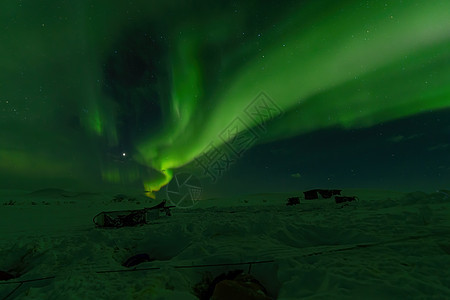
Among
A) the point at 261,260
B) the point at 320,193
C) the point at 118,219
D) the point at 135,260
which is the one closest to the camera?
the point at 261,260

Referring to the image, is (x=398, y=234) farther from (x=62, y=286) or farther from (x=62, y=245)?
(x=62, y=245)

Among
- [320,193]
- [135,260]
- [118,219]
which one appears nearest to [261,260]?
[135,260]

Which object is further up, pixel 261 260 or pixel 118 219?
pixel 118 219

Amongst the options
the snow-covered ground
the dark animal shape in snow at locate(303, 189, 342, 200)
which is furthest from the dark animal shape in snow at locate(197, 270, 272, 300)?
the dark animal shape in snow at locate(303, 189, 342, 200)

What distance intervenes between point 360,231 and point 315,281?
12.5 ft

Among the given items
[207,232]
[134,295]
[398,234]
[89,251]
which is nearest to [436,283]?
[398,234]

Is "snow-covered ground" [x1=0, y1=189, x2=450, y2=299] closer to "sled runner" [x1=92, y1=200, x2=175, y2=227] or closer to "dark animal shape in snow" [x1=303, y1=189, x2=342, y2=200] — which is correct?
"sled runner" [x1=92, y1=200, x2=175, y2=227]

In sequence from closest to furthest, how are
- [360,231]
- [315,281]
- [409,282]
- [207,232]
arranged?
1. [409,282]
2. [315,281]
3. [360,231]
4. [207,232]

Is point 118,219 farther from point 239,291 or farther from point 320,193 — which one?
point 320,193

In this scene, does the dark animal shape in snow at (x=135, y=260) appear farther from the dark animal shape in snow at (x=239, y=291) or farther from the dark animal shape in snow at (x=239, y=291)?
the dark animal shape in snow at (x=239, y=291)

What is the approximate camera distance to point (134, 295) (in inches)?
132

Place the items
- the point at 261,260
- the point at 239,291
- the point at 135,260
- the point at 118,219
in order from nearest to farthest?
the point at 239,291, the point at 261,260, the point at 135,260, the point at 118,219

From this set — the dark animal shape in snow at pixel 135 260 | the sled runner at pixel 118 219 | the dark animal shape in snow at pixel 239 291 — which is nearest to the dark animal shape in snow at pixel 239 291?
the dark animal shape in snow at pixel 239 291

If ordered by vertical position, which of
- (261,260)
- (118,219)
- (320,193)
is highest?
(118,219)
